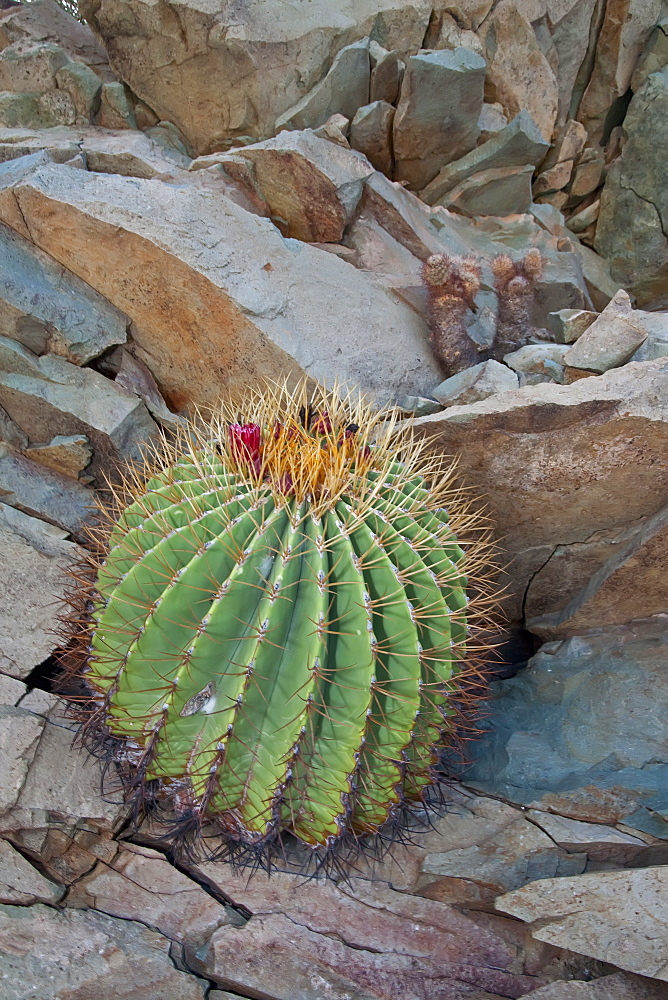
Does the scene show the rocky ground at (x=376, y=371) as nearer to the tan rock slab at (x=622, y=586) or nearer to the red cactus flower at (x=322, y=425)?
the tan rock slab at (x=622, y=586)

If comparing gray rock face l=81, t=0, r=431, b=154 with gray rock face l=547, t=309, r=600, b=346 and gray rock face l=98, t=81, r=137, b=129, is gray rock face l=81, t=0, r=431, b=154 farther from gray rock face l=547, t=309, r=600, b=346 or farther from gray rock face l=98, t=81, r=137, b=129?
gray rock face l=547, t=309, r=600, b=346

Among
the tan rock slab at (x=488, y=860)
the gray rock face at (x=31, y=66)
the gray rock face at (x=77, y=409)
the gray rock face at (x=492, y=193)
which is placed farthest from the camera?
the gray rock face at (x=492, y=193)

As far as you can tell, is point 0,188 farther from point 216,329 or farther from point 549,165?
point 549,165

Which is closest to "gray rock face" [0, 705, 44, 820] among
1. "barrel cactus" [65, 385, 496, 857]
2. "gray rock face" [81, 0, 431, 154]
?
"barrel cactus" [65, 385, 496, 857]

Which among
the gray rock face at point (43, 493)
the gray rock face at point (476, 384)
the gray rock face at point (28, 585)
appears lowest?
the gray rock face at point (28, 585)

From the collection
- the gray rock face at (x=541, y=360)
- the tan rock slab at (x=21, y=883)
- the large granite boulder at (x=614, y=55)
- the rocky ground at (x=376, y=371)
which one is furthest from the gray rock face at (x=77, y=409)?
the large granite boulder at (x=614, y=55)

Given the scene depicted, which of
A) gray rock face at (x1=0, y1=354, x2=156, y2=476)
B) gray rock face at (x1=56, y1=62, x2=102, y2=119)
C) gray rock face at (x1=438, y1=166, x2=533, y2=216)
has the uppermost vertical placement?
gray rock face at (x1=56, y1=62, x2=102, y2=119)

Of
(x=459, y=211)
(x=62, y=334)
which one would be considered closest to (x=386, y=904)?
(x=62, y=334)
